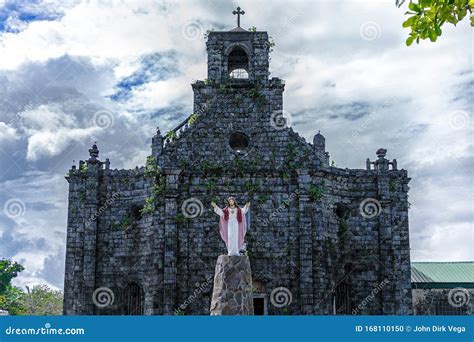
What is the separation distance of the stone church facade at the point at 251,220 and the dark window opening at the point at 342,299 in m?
0.05

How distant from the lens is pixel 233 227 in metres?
17.6

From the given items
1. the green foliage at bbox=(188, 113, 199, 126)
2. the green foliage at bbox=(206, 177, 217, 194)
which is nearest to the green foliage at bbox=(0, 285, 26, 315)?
the green foliage at bbox=(188, 113, 199, 126)

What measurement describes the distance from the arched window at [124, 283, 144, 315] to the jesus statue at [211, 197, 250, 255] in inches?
451

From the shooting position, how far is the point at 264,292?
26.9m

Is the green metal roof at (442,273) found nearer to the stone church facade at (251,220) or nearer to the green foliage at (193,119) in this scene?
the stone church facade at (251,220)

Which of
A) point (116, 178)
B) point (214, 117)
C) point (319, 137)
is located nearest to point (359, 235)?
point (319, 137)

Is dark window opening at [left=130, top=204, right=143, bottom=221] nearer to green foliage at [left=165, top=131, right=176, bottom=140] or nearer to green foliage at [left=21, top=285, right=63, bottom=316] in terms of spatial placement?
green foliage at [left=165, top=131, right=176, bottom=140]

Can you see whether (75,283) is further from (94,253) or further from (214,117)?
(214,117)

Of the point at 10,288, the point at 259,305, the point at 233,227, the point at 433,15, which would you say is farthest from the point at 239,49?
the point at 10,288

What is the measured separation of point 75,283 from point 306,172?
11.7 meters

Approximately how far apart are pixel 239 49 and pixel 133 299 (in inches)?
527

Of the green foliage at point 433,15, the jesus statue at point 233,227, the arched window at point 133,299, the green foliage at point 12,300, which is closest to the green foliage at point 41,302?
the green foliage at point 12,300

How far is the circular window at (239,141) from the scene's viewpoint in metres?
29.3

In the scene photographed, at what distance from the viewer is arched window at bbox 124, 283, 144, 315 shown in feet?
91.6
